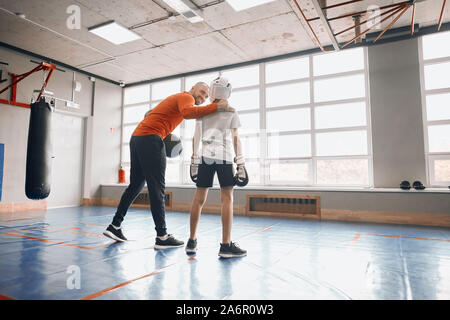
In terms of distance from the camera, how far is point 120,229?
10.0 feet

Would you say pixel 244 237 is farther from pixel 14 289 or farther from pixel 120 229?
pixel 14 289

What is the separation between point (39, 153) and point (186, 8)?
305 centimetres

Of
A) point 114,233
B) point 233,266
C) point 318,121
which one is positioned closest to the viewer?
point 233,266

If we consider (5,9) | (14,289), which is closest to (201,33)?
(5,9)

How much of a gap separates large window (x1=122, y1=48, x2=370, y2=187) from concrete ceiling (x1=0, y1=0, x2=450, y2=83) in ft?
1.50

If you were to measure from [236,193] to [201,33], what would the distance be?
3244mm

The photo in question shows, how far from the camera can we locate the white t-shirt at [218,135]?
241 centimetres

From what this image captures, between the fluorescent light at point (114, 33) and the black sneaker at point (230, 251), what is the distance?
15.1 feet

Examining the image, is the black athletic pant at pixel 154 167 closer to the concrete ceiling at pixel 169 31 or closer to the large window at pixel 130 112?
the concrete ceiling at pixel 169 31

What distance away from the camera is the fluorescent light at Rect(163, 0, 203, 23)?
4355 mm

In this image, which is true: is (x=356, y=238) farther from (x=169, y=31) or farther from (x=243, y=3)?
(x=169, y=31)

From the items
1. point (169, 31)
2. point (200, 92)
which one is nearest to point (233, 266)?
point (200, 92)

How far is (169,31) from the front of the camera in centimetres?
536

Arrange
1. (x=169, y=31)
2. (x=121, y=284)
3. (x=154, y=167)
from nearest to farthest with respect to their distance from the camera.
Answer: (x=121, y=284), (x=154, y=167), (x=169, y=31)
